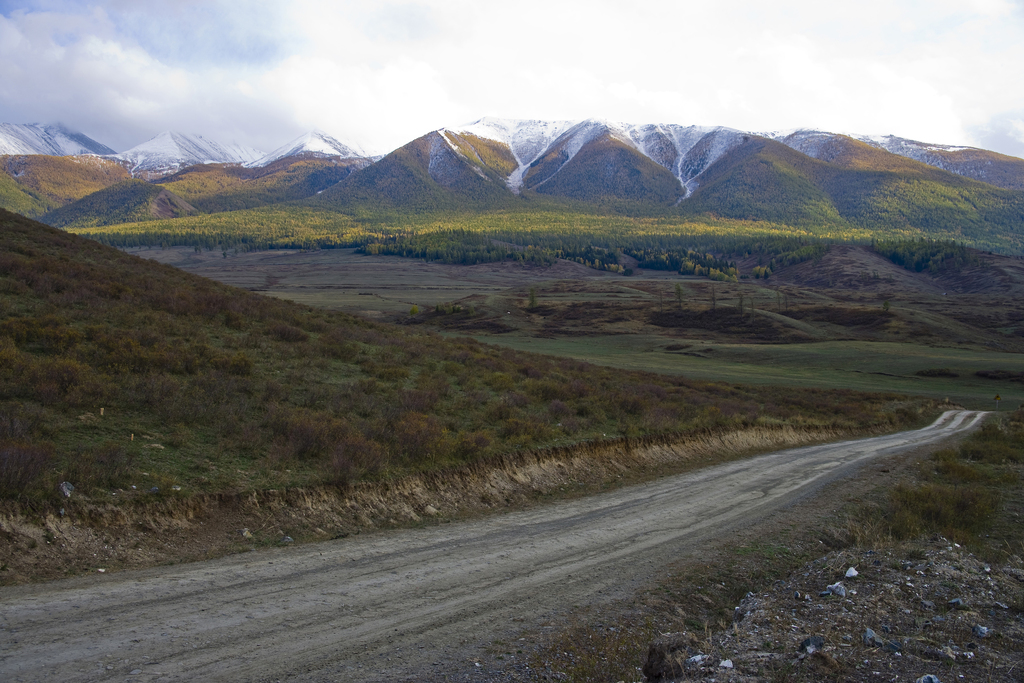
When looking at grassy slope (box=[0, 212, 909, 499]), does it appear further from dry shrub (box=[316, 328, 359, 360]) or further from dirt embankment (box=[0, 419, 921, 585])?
dirt embankment (box=[0, 419, 921, 585])

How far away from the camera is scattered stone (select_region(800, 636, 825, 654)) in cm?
692

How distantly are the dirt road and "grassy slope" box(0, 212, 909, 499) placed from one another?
2.71 metres

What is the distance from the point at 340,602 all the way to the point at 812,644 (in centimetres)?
666

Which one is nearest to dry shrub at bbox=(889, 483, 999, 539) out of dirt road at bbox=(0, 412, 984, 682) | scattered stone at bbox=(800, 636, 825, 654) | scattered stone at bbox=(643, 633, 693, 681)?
dirt road at bbox=(0, 412, 984, 682)

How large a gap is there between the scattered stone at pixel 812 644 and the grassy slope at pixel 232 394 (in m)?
9.67

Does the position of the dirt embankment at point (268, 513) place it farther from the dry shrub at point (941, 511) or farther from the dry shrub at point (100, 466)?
the dry shrub at point (941, 511)

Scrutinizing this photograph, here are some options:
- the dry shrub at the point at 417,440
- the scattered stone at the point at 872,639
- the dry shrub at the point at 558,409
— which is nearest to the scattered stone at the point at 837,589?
the scattered stone at the point at 872,639

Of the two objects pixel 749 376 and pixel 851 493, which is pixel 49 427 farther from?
pixel 749 376

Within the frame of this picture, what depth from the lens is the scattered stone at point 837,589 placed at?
29.4 feet

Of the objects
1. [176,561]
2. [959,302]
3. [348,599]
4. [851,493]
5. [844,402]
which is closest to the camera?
[348,599]

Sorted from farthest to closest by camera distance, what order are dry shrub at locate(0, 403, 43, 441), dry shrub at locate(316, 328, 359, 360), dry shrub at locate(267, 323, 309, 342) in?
dry shrub at locate(267, 323, 309, 342), dry shrub at locate(316, 328, 359, 360), dry shrub at locate(0, 403, 43, 441)

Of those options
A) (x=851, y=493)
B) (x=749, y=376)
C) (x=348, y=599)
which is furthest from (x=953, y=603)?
(x=749, y=376)

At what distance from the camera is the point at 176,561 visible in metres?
9.41

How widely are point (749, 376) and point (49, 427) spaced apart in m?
63.1
